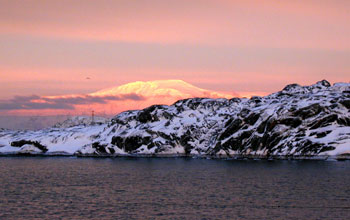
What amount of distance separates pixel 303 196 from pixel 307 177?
Result: 133 feet

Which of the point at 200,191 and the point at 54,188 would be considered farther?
the point at 54,188

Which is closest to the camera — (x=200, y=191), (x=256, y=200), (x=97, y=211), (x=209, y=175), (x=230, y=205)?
(x=97, y=211)

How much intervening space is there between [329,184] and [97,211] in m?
61.7

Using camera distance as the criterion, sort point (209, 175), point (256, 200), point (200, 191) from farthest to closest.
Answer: point (209, 175)
point (200, 191)
point (256, 200)

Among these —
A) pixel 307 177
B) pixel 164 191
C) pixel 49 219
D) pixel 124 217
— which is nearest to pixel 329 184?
pixel 307 177

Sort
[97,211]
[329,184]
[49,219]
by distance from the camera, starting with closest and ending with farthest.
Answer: [49,219]
[97,211]
[329,184]

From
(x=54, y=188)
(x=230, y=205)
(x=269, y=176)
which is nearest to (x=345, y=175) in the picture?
(x=269, y=176)

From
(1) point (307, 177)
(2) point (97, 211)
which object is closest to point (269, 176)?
(1) point (307, 177)

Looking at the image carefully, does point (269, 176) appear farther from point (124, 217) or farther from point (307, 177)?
point (124, 217)

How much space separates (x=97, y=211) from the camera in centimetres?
8488

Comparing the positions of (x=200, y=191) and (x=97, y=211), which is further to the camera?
(x=200, y=191)

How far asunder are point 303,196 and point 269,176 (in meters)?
44.5

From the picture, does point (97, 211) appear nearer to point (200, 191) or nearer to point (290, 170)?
point (200, 191)

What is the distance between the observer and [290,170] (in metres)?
165
